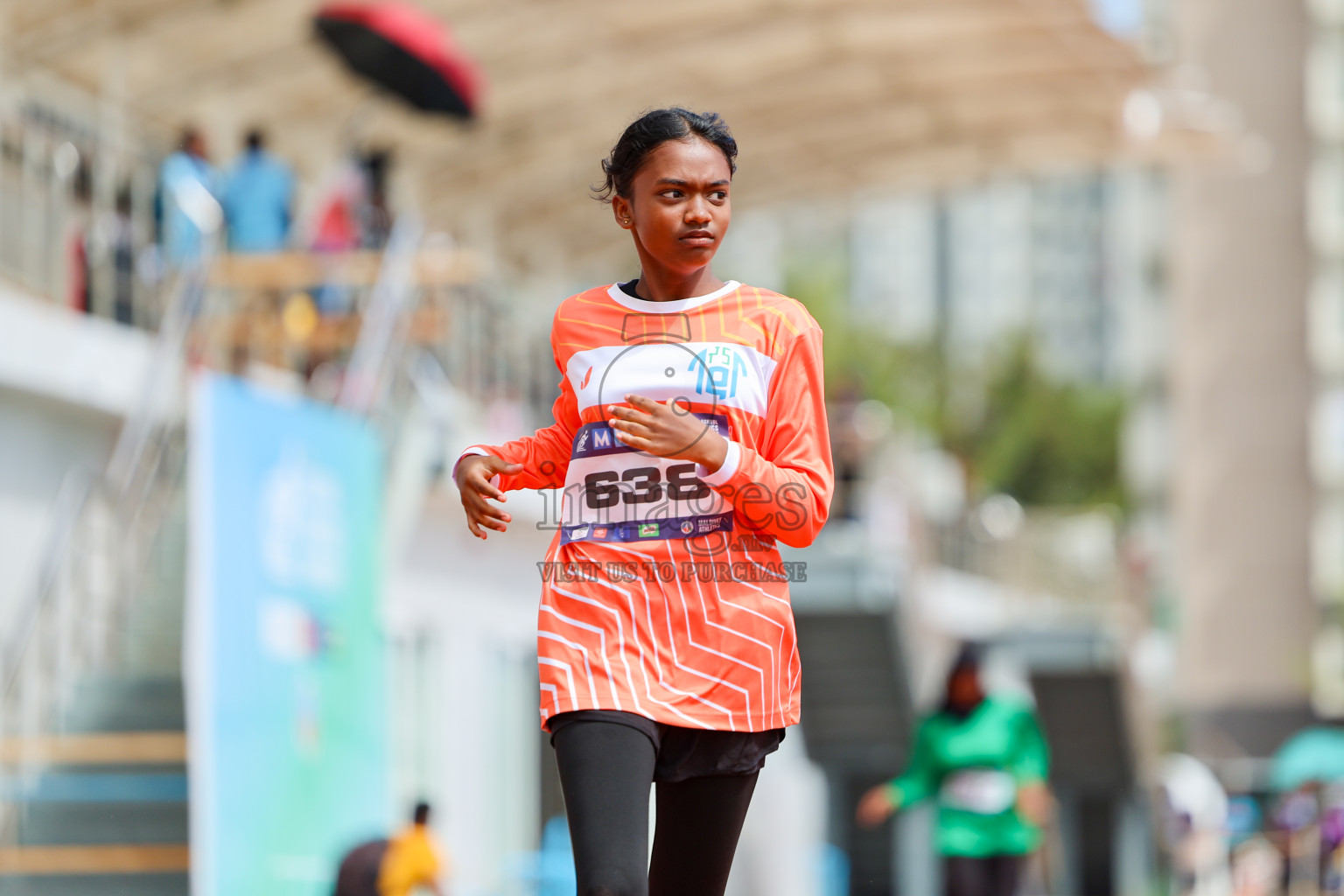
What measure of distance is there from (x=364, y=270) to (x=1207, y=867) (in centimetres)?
1180

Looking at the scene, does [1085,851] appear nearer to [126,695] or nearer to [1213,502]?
[126,695]

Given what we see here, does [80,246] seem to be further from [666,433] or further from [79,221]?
[666,433]

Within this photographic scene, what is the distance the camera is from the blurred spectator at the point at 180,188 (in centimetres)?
1409

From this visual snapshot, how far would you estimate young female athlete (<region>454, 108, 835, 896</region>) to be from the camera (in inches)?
141

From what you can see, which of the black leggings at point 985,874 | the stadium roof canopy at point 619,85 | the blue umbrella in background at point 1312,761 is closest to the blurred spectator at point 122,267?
the stadium roof canopy at point 619,85

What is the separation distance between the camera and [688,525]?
3.64 meters

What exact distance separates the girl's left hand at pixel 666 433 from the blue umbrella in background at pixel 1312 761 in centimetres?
2161

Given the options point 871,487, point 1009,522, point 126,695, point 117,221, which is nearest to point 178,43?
point 117,221

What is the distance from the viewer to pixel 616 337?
3727 millimetres

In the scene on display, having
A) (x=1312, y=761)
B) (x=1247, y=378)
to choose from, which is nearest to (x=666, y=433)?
(x=1312, y=761)

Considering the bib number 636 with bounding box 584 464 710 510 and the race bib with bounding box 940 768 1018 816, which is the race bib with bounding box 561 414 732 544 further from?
the race bib with bounding box 940 768 1018 816

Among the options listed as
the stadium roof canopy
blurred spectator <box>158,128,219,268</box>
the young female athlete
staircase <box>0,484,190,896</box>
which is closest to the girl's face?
the young female athlete

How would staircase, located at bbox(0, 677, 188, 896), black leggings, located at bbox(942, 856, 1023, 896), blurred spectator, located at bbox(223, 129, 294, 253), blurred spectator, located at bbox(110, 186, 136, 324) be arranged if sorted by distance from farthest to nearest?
blurred spectator, located at bbox(223, 129, 294, 253) < blurred spectator, located at bbox(110, 186, 136, 324) < black leggings, located at bbox(942, 856, 1023, 896) < staircase, located at bbox(0, 677, 188, 896)

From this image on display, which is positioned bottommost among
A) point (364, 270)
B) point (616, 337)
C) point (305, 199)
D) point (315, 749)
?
point (315, 749)
